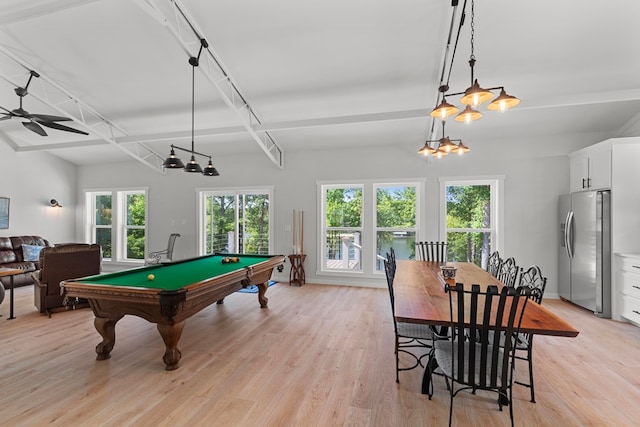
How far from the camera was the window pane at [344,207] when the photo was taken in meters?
6.12

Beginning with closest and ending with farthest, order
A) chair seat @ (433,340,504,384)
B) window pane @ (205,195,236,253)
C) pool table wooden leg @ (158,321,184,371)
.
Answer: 1. chair seat @ (433,340,504,384)
2. pool table wooden leg @ (158,321,184,371)
3. window pane @ (205,195,236,253)

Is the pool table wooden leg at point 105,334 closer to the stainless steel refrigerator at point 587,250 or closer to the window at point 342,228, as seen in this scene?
the window at point 342,228

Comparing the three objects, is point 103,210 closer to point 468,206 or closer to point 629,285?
point 468,206

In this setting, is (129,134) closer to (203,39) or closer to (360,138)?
(203,39)

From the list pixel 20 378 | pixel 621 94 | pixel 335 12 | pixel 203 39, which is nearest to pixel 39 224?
pixel 20 378

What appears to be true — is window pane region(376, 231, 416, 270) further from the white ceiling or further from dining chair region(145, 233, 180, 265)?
dining chair region(145, 233, 180, 265)

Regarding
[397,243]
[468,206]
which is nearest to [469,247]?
[468,206]

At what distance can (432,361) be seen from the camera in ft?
7.57

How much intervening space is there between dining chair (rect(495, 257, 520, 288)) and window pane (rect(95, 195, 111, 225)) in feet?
29.3

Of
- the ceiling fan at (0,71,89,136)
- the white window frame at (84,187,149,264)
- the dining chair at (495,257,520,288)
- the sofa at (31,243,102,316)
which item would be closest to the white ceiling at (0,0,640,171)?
the ceiling fan at (0,71,89,136)

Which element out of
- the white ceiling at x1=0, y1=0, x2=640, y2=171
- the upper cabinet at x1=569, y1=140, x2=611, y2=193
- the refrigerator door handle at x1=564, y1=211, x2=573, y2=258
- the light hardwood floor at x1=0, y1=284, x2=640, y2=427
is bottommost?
the light hardwood floor at x1=0, y1=284, x2=640, y2=427

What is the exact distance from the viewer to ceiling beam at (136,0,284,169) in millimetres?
3092

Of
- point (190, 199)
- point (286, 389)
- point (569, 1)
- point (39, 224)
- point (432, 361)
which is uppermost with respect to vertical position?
point (569, 1)

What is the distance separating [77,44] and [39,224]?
217 inches
